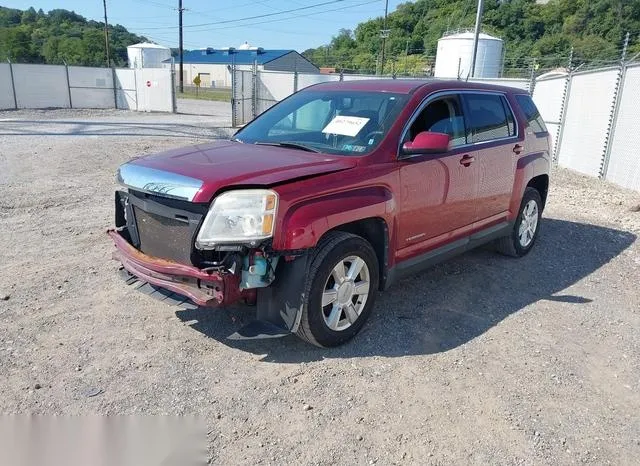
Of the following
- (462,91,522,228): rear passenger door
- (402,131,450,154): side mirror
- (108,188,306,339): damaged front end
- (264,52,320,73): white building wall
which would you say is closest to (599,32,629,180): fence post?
(462,91,522,228): rear passenger door

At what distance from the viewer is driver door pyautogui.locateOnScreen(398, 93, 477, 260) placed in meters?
4.15

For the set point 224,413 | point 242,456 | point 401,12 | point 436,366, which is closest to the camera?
point 242,456

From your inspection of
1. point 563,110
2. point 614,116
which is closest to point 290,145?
point 614,116

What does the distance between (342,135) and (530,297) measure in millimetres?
2388

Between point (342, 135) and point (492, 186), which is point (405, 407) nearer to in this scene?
point (342, 135)

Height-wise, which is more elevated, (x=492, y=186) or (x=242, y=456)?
(x=492, y=186)

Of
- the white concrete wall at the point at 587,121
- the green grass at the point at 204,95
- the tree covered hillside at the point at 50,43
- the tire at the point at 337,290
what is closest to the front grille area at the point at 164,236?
the tire at the point at 337,290

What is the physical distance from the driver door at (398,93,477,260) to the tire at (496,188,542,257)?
112 cm

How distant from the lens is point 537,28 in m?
67.1

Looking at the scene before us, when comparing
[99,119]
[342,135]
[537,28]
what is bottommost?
[99,119]

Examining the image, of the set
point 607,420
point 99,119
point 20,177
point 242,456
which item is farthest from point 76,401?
point 99,119

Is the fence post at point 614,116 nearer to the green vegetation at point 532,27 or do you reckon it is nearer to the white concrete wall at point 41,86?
the white concrete wall at point 41,86

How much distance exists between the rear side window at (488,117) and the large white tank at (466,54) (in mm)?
33135

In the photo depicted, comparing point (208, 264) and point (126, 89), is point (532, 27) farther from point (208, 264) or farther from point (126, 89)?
point (208, 264)
